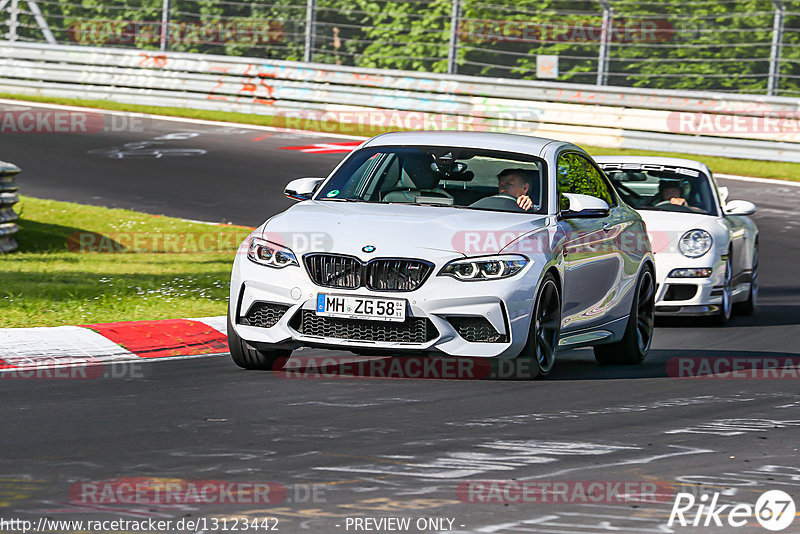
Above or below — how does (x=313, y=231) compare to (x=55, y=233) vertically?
above

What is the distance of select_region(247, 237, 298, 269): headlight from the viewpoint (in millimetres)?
8438

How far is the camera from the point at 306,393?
8031 millimetres

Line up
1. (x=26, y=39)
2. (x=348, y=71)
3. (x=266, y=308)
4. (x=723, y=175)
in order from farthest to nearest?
(x=26, y=39) → (x=348, y=71) → (x=723, y=175) → (x=266, y=308)

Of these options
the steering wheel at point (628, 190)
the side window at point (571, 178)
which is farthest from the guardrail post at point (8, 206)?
the side window at point (571, 178)

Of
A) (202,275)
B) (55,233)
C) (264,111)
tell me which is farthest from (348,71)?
(202,275)

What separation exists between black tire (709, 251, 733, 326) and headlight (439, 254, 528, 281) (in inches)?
186

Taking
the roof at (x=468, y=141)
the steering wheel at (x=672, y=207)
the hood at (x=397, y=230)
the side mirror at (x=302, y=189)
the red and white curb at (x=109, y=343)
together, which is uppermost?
the roof at (x=468, y=141)

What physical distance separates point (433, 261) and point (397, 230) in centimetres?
34

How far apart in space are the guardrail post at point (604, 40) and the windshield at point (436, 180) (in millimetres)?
16051

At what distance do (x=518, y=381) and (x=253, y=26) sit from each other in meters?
24.8

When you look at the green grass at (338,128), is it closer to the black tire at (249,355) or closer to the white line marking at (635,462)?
the black tire at (249,355)

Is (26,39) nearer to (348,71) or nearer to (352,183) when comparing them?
(348,71)

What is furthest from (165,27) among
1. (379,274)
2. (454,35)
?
(379,274)

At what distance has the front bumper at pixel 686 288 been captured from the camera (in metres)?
12.5
